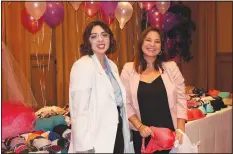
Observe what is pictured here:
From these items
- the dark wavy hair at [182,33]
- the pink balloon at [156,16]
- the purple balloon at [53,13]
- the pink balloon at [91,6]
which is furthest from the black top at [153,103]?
the dark wavy hair at [182,33]

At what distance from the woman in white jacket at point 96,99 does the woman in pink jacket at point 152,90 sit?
0.28 metres

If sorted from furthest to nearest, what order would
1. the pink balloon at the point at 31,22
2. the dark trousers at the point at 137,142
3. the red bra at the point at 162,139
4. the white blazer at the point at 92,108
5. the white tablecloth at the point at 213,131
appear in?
the pink balloon at the point at 31,22 < the white tablecloth at the point at 213,131 < the dark trousers at the point at 137,142 < the red bra at the point at 162,139 < the white blazer at the point at 92,108

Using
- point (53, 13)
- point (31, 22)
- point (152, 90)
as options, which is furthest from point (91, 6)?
point (152, 90)

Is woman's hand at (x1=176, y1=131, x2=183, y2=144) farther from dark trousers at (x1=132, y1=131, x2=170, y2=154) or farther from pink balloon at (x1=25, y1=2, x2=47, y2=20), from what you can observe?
pink balloon at (x1=25, y1=2, x2=47, y2=20)

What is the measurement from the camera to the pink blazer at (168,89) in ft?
5.64

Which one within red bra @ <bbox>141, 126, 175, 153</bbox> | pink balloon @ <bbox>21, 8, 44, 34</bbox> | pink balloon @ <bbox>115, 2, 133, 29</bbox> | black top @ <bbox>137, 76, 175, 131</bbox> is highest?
pink balloon @ <bbox>115, 2, 133, 29</bbox>

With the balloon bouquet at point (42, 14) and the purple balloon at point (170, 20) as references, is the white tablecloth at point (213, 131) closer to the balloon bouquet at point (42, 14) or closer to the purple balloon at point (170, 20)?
the balloon bouquet at point (42, 14)

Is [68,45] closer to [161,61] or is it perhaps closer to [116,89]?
[161,61]

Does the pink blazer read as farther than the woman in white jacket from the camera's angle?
Yes

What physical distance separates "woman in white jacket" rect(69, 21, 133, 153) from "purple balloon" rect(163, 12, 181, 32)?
2.85 meters

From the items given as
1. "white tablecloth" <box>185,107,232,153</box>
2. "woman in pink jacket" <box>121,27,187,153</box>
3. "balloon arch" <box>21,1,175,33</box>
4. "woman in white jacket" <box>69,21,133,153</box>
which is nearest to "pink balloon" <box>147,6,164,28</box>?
"balloon arch" <box>21,1,175,33</box>

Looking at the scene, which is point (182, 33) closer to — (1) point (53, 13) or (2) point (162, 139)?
(1) point (53, 13)

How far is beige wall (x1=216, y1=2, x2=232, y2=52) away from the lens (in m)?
4.82

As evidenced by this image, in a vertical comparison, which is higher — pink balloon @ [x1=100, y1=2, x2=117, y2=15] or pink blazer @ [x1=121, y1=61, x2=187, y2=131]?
pink balloon @ [x1=100, y1=2, x2=117, y2=15]
